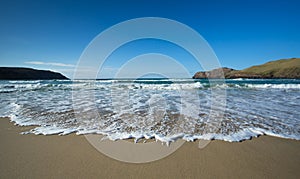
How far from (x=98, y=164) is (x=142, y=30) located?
4795 mm

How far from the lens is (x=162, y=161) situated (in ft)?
6.86

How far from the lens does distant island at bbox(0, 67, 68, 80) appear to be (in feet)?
206

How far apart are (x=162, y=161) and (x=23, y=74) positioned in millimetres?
89091

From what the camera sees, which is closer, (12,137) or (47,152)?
(47,152)

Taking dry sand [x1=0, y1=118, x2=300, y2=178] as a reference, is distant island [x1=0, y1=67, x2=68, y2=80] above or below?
above

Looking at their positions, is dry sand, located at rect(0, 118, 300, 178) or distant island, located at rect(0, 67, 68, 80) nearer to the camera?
dry sand, located at rect(0, 118, 300, 178)

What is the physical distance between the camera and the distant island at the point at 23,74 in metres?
62.9

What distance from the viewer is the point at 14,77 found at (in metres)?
64.6

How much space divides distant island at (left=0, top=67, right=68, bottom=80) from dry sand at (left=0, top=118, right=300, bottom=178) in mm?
82603

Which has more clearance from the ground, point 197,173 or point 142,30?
point 142,30

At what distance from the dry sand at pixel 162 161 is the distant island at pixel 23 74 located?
271 ft

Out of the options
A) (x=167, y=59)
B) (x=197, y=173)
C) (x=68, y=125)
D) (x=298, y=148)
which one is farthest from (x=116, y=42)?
(x=298, y=148)

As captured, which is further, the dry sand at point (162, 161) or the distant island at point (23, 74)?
the distant island at point (23, 74)

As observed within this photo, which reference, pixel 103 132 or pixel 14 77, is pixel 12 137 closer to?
pixel 103 132
